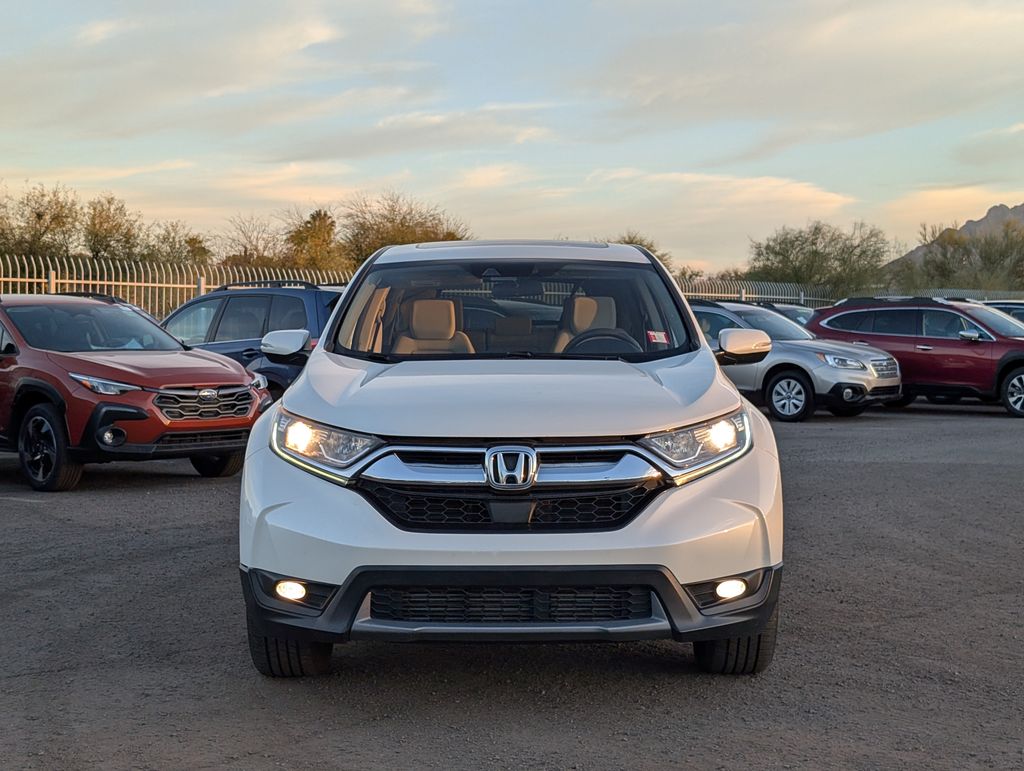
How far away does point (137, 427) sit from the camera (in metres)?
11.2

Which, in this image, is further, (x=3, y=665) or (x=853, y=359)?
(x=853, y=359)

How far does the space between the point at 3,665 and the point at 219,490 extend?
227 inches

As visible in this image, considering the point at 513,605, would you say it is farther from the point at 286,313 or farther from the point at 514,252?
the point at 286,313

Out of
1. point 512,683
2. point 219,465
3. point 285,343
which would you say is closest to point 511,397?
point 512,683

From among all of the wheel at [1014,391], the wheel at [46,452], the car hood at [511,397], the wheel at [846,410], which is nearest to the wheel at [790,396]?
the wheel at [846,410]

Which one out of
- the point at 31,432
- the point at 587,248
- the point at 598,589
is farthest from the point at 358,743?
the point at 31,432

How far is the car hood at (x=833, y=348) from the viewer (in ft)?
63.4

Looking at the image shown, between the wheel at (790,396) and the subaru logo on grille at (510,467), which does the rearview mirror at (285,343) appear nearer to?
the subaru logo on grille at (510,467)


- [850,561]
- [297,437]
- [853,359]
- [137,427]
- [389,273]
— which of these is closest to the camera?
[297,437]

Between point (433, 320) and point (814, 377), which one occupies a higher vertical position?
point (433, 320)

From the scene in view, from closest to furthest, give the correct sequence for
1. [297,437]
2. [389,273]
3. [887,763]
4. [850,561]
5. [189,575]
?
[887,763], [297,437], [389,273], [189,575], [850,561]

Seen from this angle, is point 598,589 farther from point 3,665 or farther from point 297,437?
point 3,665

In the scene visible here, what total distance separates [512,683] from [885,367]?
15.1 metres

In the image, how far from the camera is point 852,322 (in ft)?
71.8
